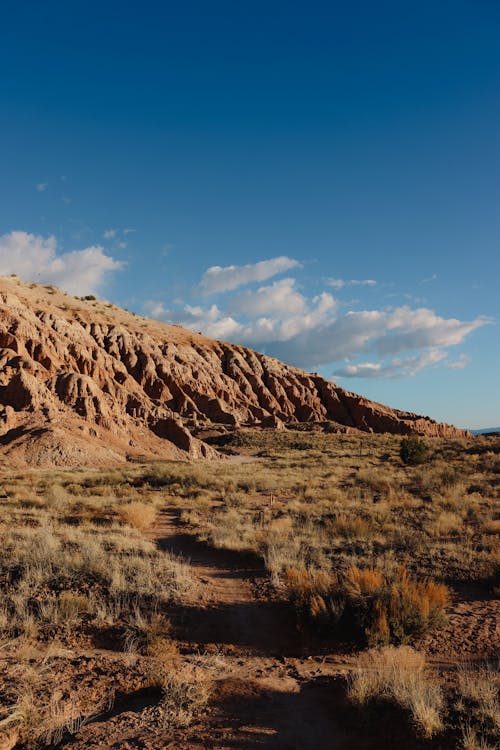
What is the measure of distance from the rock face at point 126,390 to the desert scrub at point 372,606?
71.9 feet

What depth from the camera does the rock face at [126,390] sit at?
1128 inches

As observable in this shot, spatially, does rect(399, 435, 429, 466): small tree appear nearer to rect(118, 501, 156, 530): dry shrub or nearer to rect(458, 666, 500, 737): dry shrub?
rect(118, 501, 156, 530): dry shrub

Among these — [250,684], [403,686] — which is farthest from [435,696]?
[250,684]

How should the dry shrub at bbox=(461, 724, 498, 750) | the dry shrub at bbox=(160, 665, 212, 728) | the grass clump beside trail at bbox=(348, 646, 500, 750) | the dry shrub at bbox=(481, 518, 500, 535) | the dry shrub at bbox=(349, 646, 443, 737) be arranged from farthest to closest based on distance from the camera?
the dry shrub at bbox=(481, 518, 500, 535) → the dry shrub at bbox=(160, 665, 212, 728) → the dry shrub at bbox=(349, 646, 443, 737) → the grass clump beside trail at bbox=(348, 646, 500, 750) → the dry shrub at bbox=(461, 724, 498, 750)

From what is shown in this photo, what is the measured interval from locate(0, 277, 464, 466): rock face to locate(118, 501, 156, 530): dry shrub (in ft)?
45.3

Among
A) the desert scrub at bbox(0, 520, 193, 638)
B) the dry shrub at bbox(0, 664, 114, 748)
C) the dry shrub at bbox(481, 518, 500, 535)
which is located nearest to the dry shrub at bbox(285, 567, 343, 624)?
the desert scrub at bbox(0, 520, 193, 638)

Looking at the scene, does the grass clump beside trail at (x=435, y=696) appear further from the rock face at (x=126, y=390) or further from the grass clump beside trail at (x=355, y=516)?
the rock face at (x=126, y=390)

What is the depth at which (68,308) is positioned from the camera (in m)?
63.3

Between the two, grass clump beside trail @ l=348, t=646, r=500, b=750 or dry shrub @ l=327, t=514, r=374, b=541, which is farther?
dry shrub @ l=327, t=514, r=374, b=541

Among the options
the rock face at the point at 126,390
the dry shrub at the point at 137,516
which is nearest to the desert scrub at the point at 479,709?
the dry shrub at the point at 137,516

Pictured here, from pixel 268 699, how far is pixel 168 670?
132cm

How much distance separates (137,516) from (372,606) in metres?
8.09

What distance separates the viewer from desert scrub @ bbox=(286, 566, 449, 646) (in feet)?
20.4

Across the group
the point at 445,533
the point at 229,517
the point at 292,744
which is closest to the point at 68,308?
the point at 229,517
